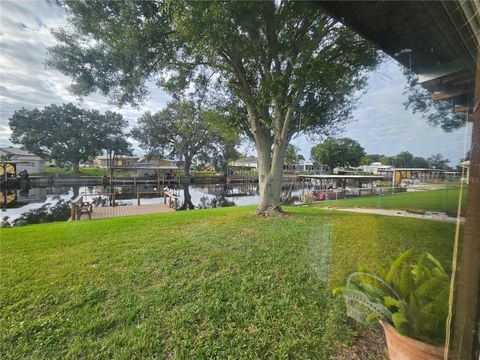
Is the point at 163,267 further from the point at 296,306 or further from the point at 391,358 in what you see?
the point at 391,358

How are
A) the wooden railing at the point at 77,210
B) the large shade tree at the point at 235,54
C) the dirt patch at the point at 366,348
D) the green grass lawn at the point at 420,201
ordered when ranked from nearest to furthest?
the green grass lawn at the point at 420,201, the dirt patch at the point at 366,348, the large shade tree at the point at 235,54, the wooden railing at the point at 77,210

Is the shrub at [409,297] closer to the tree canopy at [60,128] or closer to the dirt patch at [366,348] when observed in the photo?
the dirt patch at [366,348]

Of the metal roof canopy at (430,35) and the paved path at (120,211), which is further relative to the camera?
the paved path at (120,211)

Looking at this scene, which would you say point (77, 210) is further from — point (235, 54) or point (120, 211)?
point (235, 54)

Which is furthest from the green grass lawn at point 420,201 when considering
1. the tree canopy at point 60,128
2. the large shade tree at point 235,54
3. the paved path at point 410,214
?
the tree canopy at point 60,128

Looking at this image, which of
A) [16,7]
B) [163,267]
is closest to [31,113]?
[16,7]

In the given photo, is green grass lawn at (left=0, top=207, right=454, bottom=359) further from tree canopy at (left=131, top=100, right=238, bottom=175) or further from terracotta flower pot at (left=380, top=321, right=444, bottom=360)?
tree canopy at (left=131, top=100, right=238, bottom=175)

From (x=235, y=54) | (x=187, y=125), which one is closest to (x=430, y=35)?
(x=235, y=54)
